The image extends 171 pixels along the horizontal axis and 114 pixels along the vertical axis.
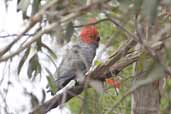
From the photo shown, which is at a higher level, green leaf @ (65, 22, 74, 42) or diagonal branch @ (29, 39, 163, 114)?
green leaf @ (65, 22, 74, 42)

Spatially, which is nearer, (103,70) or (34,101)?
(34,101)

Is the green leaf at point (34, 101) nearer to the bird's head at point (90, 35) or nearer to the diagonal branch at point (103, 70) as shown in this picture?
the diagonal branch at point (103, 70)

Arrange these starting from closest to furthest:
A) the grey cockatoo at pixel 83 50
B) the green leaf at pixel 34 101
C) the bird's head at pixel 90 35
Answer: the green leaf at pixel 34 101, the grey cockatoo at pixel 83 50, the bird's head at pixel 90 35

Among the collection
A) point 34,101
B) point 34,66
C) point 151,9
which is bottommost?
point 34,101

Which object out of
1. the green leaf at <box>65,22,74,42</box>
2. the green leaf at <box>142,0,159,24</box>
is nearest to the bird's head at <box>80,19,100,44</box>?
the green leaf at <box>65,22,74,42</box>

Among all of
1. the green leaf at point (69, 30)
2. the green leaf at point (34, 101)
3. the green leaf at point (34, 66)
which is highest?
the green leaf at point (69, 30)

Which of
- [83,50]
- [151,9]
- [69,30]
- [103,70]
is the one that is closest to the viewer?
Result: [151,9]

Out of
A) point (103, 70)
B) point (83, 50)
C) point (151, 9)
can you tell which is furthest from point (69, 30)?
point (83, 50)

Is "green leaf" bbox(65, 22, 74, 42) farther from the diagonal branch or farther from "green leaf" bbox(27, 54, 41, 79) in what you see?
the diagonal branch

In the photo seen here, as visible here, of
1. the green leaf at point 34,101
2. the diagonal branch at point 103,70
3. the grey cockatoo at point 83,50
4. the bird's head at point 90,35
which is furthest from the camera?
the bird's head at point 90,35

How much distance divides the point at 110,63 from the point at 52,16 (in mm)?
1055

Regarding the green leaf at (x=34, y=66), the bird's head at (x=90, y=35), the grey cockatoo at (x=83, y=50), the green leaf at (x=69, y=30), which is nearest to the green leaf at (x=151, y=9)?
the green leaf at (x=69, y=30)

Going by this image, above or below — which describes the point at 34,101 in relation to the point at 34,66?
below

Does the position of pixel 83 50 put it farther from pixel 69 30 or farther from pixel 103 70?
pixel 69 30
